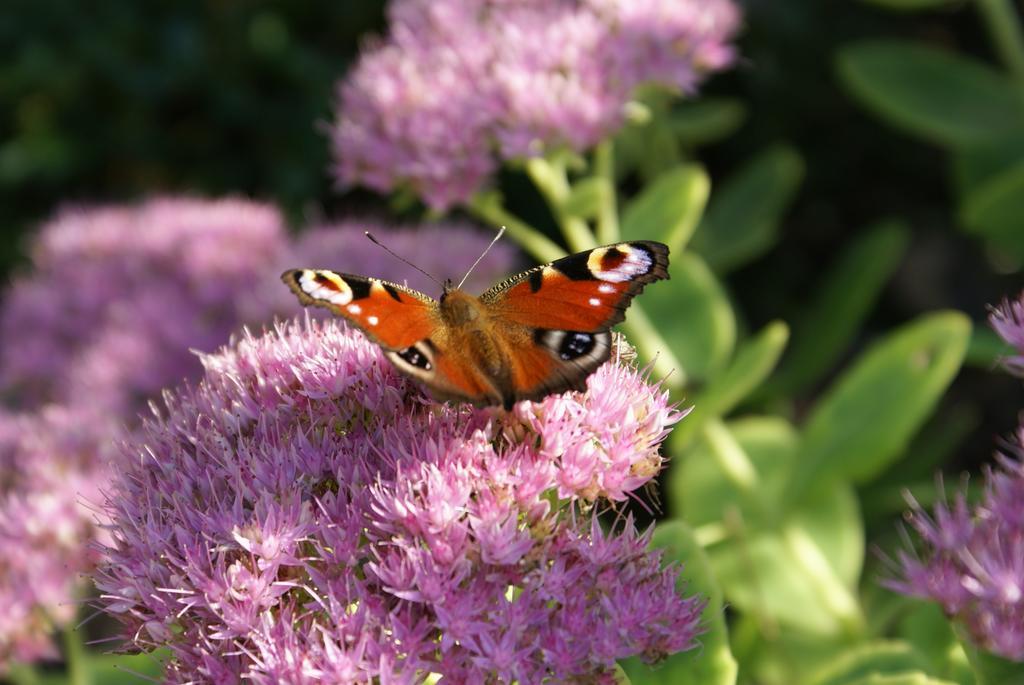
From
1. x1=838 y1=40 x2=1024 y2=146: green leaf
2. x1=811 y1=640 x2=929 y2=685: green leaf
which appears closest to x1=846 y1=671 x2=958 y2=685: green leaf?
x1=811 y1=640 x2=929 y2=685: green leaf

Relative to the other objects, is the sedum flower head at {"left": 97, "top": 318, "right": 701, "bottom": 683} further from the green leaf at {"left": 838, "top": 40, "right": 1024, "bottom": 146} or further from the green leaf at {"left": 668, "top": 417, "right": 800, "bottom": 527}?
the green leaf at {"left": 838, "top": 40, "right": 1024, "bottom": 146}

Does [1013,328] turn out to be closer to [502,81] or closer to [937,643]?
[937,643]

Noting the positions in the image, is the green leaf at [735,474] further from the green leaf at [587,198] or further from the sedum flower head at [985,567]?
the sedum flower head at [985,567]

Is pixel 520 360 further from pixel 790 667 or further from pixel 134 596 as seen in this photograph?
pixel 790 667

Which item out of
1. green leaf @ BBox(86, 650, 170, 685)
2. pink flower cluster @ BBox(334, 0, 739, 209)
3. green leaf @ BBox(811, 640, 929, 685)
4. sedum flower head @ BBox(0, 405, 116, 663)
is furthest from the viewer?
pink flower cluster @ BBox(334, 0, 739, 209)

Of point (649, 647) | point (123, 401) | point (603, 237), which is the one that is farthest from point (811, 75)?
point (649, 647)
